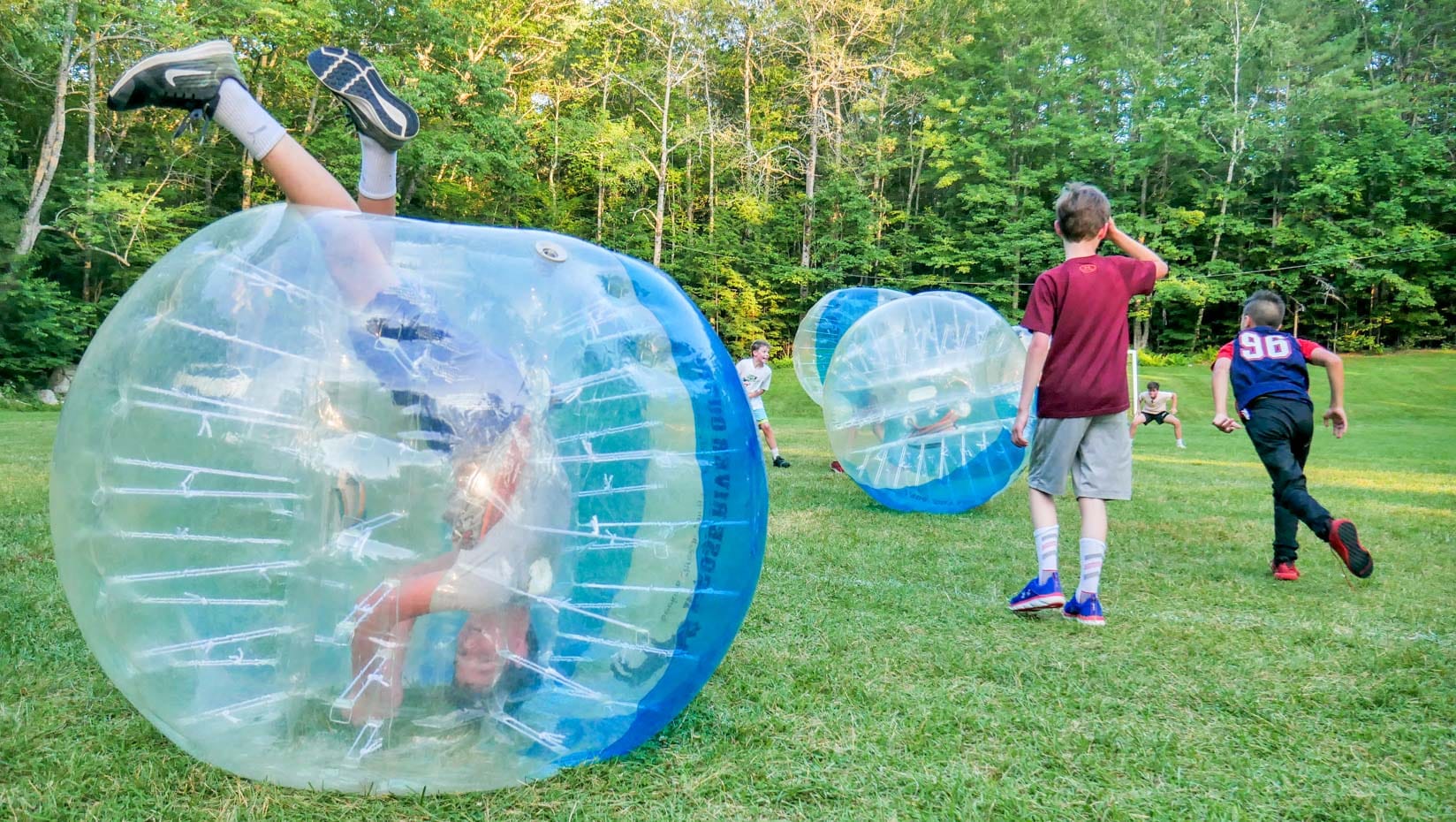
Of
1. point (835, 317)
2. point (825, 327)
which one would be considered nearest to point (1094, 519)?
point (835, 317)

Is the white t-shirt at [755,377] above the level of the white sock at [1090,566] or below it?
above

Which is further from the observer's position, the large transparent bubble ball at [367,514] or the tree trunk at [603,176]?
the tree trunk at [603,176]

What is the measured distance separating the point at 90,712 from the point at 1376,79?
46.0 meters

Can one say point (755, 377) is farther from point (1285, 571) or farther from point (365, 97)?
point (365, 97)

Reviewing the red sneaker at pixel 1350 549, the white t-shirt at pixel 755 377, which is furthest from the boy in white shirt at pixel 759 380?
the red sneaker at pixel 1350 549

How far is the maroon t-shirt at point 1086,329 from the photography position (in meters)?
4.03

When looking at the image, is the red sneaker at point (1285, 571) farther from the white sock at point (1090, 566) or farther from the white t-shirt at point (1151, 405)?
the white t-shirt at point (1151, 405)

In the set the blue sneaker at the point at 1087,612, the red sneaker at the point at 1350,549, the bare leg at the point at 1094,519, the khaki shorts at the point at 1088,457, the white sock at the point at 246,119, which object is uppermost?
the white sock at the point at 246,119

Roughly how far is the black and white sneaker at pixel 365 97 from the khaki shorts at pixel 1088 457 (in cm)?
294

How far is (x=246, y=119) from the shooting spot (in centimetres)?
275

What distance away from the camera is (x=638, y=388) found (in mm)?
2348

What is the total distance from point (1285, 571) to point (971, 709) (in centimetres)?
305

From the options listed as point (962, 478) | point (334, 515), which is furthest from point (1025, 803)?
point (962, 478)

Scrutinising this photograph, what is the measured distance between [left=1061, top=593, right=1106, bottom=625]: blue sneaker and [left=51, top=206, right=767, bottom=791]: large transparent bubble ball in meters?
2.32
